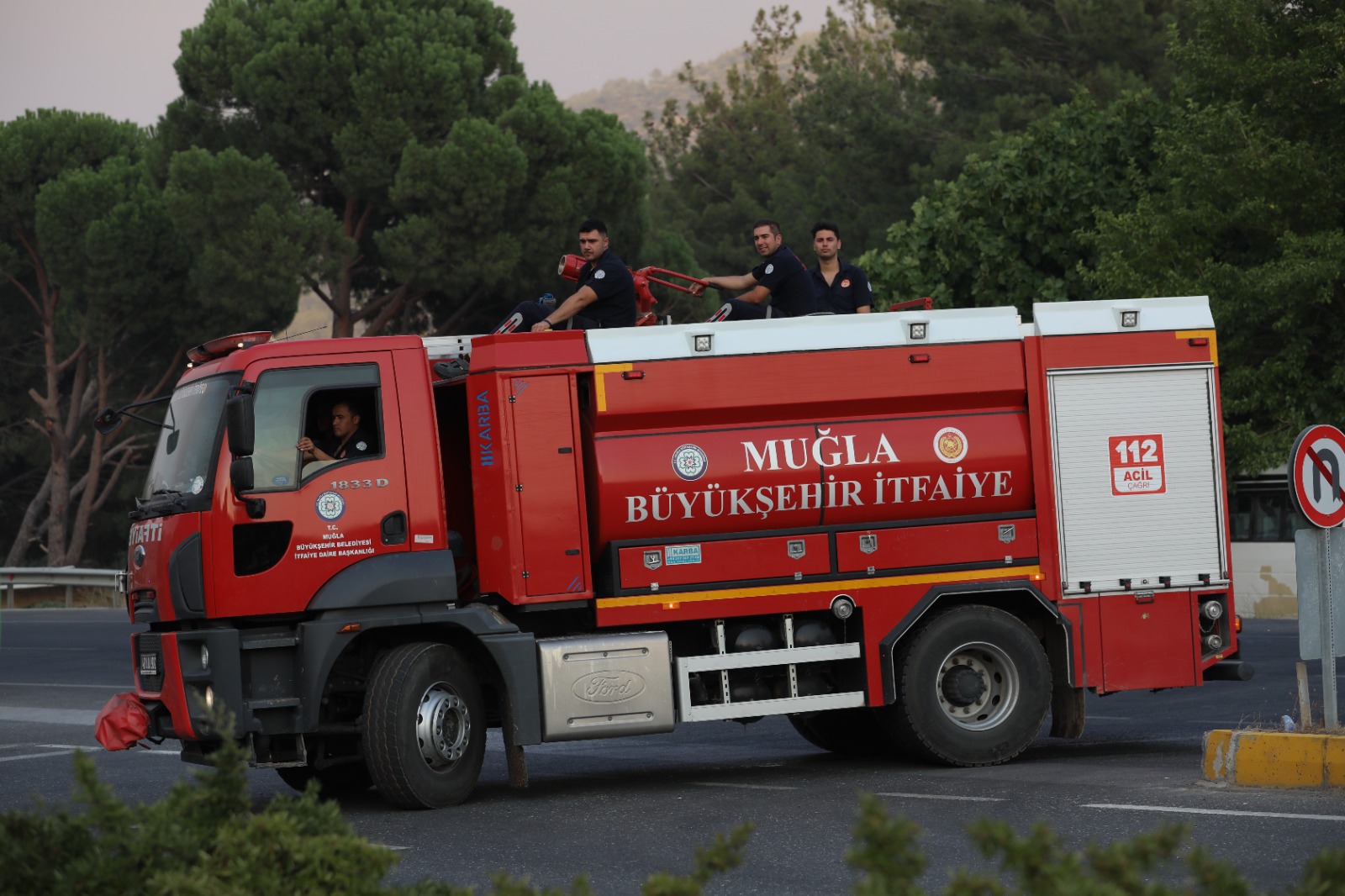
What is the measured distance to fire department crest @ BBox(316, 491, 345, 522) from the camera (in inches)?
404

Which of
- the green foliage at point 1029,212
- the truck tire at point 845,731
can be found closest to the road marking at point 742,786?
the truck tire at point 845,731

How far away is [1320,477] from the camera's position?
10.2 meters

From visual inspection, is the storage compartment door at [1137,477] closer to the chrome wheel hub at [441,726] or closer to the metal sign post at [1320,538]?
the metal sign post at [1320,538]

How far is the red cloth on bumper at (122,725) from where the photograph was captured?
1020 cm

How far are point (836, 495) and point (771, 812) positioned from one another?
228 centimetres

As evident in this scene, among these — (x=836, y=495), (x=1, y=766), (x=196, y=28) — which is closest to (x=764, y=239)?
(x=836, y=495)

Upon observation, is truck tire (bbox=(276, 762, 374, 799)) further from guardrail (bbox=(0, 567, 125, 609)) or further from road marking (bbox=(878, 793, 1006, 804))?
guardrail (bbox=(0, 567, 125, 609))

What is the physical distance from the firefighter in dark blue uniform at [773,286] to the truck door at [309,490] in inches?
106

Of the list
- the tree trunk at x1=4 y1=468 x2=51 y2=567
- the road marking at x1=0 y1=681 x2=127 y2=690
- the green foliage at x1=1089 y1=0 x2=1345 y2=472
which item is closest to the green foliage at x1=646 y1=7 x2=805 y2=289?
the tree trunk at x1=4 y1=468 x2=51 y2=567

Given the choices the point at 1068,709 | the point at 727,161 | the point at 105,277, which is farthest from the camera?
the point at 727,161

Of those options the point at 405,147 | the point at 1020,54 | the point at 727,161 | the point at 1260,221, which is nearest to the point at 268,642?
the point at 1260,221

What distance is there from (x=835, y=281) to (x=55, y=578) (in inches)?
1216

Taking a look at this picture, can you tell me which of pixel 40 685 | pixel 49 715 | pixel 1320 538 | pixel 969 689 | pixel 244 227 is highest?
pixel 244 227

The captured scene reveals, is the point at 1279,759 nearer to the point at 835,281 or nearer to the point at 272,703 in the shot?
the point at 835,281
